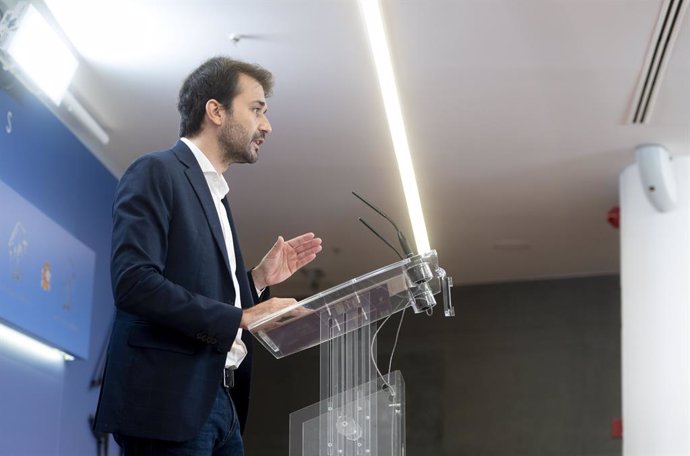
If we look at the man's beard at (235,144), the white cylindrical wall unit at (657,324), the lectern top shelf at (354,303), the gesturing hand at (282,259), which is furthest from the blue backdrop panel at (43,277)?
the white cylindrical wall unit at (657,324)

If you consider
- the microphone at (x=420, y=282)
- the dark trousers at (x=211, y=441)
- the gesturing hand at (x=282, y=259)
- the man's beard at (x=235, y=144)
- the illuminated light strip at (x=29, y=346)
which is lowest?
the dark trousers at (x=211, y=441)

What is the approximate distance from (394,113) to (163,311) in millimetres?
3583

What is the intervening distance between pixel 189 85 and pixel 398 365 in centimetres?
694

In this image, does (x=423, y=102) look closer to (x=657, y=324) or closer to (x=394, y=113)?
(x=394, y=113)

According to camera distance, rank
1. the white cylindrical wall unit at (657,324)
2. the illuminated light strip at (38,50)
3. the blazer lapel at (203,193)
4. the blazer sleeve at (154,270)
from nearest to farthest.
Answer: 1. the blazer sleeve at (154,270)
2. the blazer lapel at (203,193)
3. the illuminated light strip at (38,50)
4. the white cylindrical wall unit at (657,324)

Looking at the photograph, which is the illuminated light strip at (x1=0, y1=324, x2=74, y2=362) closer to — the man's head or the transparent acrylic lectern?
the man's head

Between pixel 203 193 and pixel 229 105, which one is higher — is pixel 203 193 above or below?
below

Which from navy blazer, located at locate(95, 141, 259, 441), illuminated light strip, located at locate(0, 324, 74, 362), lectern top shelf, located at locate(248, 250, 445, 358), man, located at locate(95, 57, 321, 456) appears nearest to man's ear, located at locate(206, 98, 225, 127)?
man, located at locate(95, 57, 321, 456)

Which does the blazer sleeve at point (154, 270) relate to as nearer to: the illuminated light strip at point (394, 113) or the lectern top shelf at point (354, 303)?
the lectern top shelf at point (354, 303)

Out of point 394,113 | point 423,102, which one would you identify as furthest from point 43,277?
point 423,102

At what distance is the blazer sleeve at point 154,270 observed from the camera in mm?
2104

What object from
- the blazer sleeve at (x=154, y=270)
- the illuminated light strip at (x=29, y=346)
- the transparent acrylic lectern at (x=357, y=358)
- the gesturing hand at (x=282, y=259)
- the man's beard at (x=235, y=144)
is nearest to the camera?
the blazer sleeve at (x=154, y=270)

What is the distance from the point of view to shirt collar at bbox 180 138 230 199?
245 centimetres

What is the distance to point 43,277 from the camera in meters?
4.88
